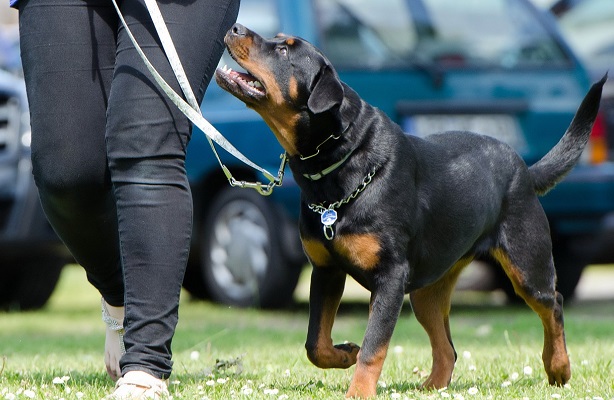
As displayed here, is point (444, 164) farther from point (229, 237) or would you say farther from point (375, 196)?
point (229, 237)

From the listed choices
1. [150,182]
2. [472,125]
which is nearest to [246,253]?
[472,125]

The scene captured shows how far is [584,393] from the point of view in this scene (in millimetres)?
4328

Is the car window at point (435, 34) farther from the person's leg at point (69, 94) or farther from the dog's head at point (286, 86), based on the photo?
the person's leg at point (69, 94)

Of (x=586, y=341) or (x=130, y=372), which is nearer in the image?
(x=130, y=372)

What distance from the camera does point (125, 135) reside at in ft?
12.6

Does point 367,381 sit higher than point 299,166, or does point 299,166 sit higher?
point 299,166

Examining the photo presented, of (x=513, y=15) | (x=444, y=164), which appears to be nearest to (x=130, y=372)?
(x=444, y=164)

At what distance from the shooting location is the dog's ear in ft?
14.1

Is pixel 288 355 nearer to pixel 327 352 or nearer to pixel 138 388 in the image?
pixel 327 352

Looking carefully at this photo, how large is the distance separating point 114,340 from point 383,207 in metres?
1.17

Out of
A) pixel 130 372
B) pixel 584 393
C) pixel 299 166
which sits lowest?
pixel 584 393

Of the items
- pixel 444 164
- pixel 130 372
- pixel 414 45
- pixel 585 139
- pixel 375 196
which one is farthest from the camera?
pixel 414 45

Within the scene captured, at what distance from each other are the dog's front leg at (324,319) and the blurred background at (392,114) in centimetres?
343

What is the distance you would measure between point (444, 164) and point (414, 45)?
3.70 m
